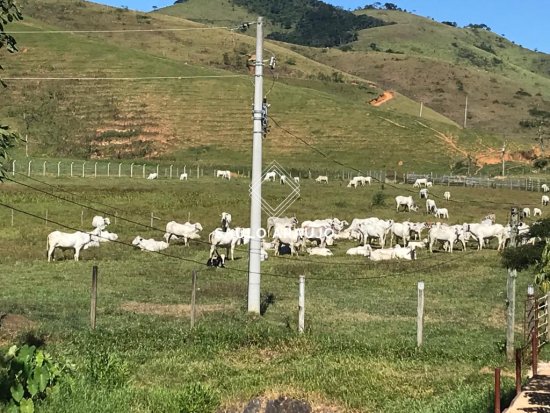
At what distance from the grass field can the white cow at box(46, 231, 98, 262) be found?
703 millimetres

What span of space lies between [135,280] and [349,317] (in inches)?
331

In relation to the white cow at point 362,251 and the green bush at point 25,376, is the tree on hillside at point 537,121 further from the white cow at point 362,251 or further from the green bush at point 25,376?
the green bush at point 25,376

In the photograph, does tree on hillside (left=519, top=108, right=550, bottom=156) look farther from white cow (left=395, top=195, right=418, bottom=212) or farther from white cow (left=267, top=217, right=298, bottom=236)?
white cow (left=267, top=217, right=298, bottom=236)

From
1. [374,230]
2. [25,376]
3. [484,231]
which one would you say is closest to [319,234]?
[374,230]

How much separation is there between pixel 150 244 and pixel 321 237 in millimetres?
8337

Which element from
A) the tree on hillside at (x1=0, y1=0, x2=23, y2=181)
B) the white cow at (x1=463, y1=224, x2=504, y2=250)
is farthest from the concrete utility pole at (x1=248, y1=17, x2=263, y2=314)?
the white cow at (x1=463, y1=224, x2=504, y2=250)

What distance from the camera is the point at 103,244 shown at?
1384 inches

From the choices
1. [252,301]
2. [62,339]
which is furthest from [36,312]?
[252,301]

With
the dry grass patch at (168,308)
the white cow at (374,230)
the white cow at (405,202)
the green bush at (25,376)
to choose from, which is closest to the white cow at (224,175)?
the white cow at (405,202)

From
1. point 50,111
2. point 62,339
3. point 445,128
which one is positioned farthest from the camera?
point 445,128

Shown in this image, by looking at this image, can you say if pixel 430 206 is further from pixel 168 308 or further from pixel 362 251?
pixel 168 308

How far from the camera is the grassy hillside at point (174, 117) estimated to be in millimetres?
92125

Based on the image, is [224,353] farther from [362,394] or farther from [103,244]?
[103,244]

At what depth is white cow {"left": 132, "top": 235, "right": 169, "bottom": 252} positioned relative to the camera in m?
33.8
